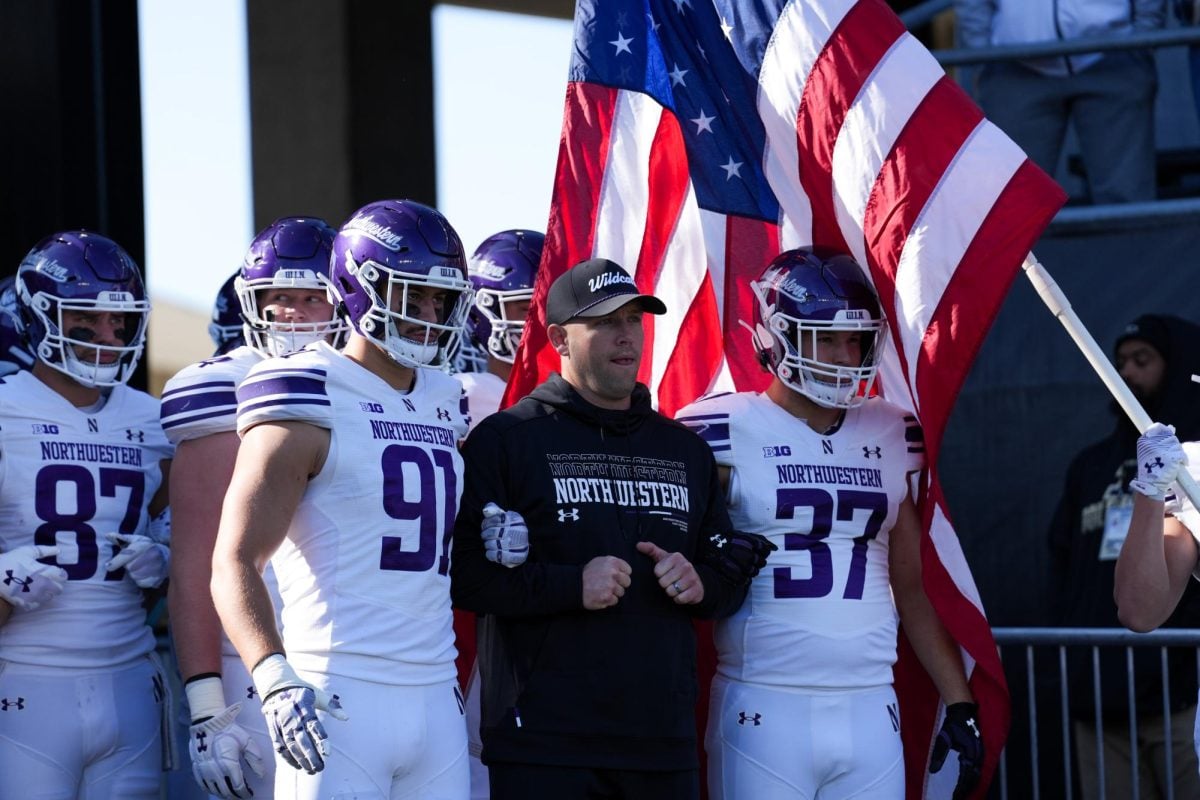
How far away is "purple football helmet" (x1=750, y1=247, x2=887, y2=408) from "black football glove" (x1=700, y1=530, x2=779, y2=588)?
0.52 meters

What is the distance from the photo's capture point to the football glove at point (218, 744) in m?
4.32

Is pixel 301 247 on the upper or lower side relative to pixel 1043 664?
upper

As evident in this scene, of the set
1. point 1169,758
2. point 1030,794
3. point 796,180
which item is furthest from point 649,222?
point 1030,794

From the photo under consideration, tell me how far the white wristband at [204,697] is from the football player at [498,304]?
5.25ft

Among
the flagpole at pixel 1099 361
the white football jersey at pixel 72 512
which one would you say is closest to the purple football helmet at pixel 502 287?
the white football jersey at pixel 72 512

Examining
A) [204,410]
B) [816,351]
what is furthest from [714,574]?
[204,410]

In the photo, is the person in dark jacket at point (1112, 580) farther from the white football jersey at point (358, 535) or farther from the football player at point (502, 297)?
the white football jersey at point (358, 535)

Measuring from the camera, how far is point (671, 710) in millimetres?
4641

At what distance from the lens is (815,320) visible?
514 centimetres

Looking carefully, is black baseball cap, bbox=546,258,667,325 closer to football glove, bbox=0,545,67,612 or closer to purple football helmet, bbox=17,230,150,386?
purple football helmet, bbox=17,230,150,386

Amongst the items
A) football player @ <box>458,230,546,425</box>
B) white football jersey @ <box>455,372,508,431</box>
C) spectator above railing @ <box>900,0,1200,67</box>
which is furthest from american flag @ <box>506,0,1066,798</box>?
spectator above railing @ <box>900,0,1200,67</box>

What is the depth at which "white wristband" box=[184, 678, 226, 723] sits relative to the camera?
4.47 metres

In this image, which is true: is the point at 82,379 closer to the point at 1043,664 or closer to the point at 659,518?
the point at 659,518

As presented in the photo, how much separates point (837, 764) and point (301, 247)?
202cm
